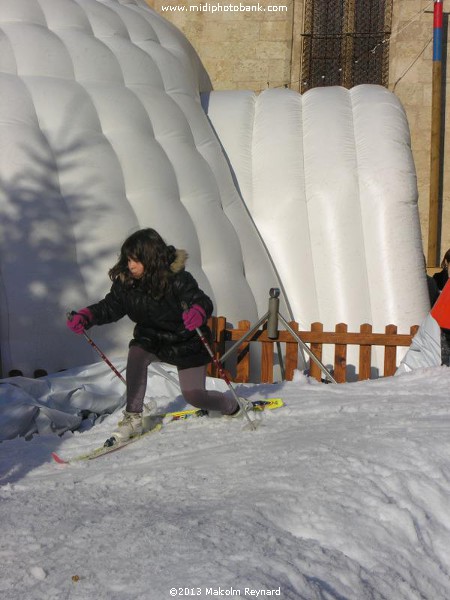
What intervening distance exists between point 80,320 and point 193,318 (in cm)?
65

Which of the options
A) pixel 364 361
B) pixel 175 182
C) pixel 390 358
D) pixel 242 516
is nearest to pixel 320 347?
pixel 364 361

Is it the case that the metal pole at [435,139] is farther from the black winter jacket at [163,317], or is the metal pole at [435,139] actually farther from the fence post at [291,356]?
the black winter jacket at [163,317]

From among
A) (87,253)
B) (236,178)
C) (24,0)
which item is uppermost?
(24,0)

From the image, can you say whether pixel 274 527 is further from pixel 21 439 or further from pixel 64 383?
pixel 64 383

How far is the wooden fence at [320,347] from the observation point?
23.2 feet

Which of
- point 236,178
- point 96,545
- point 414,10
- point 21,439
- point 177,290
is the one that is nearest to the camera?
point 96,545

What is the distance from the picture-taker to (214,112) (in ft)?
29.0

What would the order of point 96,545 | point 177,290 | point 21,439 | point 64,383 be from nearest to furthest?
point 96,545, point 177,290, point 21,439, point 64,383

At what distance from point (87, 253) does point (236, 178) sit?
242 centimetres

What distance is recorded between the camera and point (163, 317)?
15.3 feet

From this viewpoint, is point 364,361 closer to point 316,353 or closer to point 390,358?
point 390,358

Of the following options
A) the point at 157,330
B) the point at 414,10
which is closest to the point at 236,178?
the point at 157,330

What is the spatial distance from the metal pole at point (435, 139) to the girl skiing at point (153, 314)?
9.64 m

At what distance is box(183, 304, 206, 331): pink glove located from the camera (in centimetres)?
442
